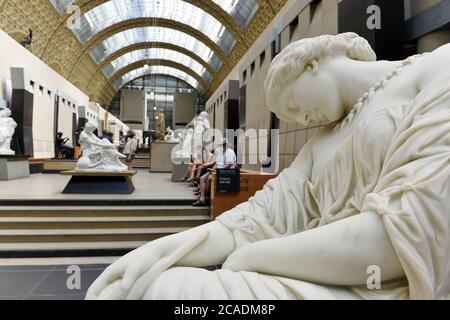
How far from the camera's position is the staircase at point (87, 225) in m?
4.78

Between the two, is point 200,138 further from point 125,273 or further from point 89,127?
point 125,273

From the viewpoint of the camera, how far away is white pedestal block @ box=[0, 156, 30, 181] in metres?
9.48

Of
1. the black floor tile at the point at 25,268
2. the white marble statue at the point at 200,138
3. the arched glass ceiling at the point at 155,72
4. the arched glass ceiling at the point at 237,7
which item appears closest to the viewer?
the black floor tile at the point at 25,268

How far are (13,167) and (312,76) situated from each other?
11.0m

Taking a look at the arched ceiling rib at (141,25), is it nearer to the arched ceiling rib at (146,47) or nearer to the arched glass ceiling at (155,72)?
the arched ceiling rib at (146,47)

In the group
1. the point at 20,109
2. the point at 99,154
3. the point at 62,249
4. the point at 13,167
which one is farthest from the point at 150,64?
the point at 62,249

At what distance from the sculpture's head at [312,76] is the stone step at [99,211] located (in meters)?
4.89

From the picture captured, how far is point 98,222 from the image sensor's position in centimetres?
543

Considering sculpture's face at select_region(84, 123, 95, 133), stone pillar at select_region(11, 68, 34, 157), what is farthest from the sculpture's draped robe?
stone pillar at select_region(11, 68, 34, 157)

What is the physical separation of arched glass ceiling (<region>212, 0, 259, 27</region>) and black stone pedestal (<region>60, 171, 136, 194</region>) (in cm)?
1391

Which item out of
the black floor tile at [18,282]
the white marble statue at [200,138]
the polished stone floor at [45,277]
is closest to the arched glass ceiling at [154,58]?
the white marble statue at [200,138]

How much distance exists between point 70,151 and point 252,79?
11.7 meters

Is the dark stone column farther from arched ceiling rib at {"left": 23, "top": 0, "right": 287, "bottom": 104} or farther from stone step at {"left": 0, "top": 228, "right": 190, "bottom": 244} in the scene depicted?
arched ceiling rib at {"left": 23, "top": 0, "right": 287, "bottom": 104}

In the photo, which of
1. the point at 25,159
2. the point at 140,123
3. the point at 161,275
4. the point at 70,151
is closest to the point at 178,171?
the point at 25,159
